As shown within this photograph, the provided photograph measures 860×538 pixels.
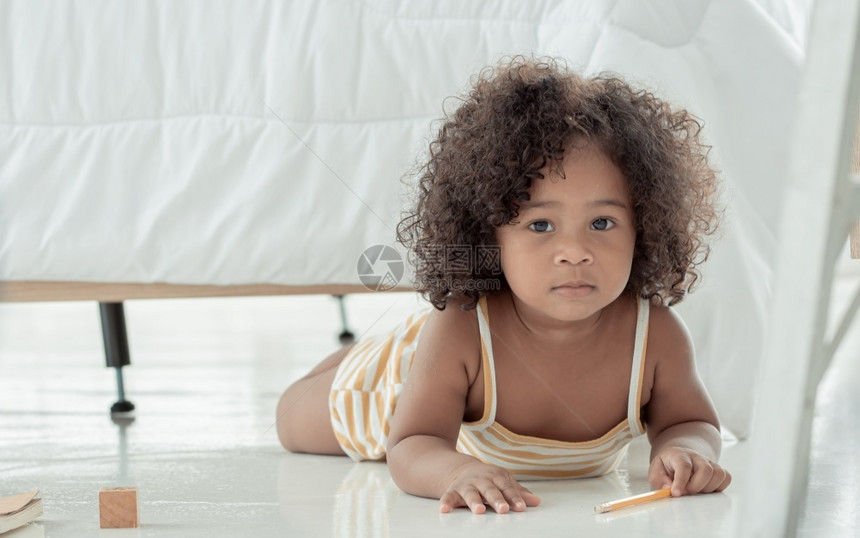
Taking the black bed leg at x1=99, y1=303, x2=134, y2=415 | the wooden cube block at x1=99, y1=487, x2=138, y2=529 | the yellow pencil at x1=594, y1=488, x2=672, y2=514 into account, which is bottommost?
the yellow pencil at x1=594, y1=488, x2=672, y2=514

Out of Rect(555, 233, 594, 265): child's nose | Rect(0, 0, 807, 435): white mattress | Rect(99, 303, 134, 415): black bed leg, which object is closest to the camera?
Rect(555, 233, 594, 265): child's nose

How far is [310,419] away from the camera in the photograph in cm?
113

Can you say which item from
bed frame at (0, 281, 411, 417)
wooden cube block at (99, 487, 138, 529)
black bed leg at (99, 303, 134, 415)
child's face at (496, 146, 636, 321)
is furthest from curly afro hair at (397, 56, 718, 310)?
black bed leg at (99, 303, 134, 415)

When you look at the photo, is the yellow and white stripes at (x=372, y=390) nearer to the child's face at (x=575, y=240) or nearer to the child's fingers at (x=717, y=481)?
the child's face at (x=575, y=240)

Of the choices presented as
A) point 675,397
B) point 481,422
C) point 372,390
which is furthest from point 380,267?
point 675,397

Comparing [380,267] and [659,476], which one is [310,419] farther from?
[659,476]

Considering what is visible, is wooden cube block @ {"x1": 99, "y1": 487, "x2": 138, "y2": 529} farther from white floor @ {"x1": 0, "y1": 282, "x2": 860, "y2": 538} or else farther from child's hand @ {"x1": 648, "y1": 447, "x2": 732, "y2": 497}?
child's hand @ {"x1": 648, "y1": 447, "x2": 732, "y2": 497}

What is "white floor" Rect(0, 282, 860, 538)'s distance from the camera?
2.46 ft

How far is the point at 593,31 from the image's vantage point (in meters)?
1.04

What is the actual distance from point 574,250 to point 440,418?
0.62 ft

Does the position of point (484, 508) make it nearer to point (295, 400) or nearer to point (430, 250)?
point (430, 250)

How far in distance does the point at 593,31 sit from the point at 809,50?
0.56m

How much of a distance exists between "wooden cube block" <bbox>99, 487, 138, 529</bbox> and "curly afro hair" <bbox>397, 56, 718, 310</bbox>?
1.11ft

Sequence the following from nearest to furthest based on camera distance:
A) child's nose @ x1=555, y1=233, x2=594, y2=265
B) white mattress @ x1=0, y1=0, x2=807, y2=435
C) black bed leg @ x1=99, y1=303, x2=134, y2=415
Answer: child's nose @ x1=555, y1=233, x2=594, y2=265 → white mattress @ x1=0, y1=0, x2=807, y2=435 → black bed leg @ x1=99, y1=303, x2=134, y2=415
